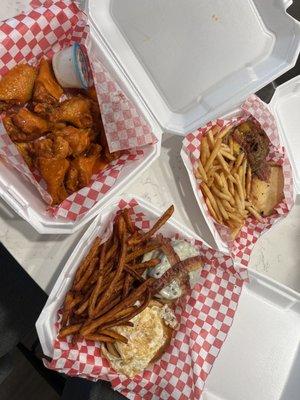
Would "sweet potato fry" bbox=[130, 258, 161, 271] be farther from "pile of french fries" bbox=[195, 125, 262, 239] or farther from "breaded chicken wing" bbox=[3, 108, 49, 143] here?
"breaded chicken wing" bbox=[3, 108, 49, 143]

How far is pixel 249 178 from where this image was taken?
174 centimetres

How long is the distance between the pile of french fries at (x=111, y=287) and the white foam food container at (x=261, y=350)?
0.47 ft

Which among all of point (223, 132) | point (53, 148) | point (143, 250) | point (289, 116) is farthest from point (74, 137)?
point (289, 116)

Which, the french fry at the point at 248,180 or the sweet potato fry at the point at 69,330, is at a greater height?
the sweet potato fry at the point at 69,330

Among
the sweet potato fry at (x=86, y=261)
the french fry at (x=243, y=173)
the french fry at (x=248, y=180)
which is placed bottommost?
the french fry at (x=248, y=180)

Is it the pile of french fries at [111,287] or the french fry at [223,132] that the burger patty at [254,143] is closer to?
the french fry at [223,132]

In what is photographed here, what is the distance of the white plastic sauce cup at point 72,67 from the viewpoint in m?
1.46

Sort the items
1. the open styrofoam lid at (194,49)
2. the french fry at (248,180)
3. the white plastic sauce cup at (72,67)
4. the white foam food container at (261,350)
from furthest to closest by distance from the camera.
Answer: the french fry at (248,180) < the white foam food container at (261,350) < the white plastic sauce cup at (72,67) < the open styrofoam lid at (194,49)

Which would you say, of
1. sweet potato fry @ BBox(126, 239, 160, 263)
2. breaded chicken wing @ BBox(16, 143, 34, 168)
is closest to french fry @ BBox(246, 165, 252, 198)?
sweet potato fry @ BBox(126, 239, 160, 263)

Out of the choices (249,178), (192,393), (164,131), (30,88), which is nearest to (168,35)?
(164,131)

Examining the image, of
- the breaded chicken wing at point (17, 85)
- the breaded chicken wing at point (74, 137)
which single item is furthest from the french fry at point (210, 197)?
the breaded chicken wing at point (17, 85)

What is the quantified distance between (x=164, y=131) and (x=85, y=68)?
332mm

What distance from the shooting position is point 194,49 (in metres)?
1.44

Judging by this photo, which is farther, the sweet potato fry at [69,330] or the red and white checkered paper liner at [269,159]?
the red and white checkered paper liner at [269,159]
